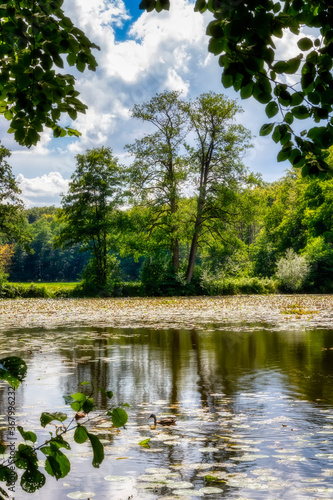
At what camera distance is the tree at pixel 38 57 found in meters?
2.18

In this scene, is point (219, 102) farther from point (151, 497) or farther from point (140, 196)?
point (151, 497)

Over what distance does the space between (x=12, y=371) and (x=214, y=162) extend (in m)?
34.7

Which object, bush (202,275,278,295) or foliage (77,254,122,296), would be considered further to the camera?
foliage (77,254,122,296)

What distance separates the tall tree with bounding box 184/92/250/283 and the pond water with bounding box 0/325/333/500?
24.1m

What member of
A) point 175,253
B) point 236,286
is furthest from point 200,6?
point 175,253

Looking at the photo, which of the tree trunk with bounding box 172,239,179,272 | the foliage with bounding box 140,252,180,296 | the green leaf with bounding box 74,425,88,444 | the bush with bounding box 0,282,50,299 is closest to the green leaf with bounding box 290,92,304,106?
the green leaf with bounding box 74,425,88,444

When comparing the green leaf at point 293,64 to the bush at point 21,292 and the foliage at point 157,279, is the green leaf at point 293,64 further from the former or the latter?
the bush at point 21,292

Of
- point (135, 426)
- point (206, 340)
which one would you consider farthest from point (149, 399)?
point (206, 340)

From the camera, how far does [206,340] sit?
37.4 ft

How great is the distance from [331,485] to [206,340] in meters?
8.24

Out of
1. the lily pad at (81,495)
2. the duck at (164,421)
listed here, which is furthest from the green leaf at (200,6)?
the duck at (164,421)

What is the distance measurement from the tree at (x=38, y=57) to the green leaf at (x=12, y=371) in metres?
1.21

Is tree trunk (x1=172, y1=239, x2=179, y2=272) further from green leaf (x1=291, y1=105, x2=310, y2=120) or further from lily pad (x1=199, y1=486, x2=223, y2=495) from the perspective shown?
green leaf (x1=291, y1=105, x2=310, y2=120)

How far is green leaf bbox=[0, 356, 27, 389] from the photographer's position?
1.65m
